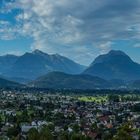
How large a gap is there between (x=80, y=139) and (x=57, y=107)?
113 m

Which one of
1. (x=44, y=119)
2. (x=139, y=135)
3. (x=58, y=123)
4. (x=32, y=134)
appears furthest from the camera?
(x=44, y=119)

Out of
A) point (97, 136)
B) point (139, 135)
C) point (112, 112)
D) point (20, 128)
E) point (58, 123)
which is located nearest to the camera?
point (139, 135)

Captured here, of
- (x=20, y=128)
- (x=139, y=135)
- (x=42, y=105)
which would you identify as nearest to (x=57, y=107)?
(x=42, y=105)

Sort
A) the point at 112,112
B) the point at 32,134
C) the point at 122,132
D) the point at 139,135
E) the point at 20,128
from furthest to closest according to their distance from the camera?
the point at 112,112 → the point at 20,128 → the point at 139,135 → the point at 32,134 → the point at 122,132

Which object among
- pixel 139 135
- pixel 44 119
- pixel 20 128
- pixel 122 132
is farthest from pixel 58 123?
pixel 122 132

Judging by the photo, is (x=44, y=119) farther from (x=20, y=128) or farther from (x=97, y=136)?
(x=97, y=136)

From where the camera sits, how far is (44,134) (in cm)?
7069

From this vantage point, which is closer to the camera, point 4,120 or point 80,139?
point 80,139

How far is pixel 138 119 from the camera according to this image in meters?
142

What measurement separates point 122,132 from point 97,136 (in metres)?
53.5

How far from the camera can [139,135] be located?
3477 inches

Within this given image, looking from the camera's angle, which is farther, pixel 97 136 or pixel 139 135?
pixel 97 136

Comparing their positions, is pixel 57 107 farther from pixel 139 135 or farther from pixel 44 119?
pixel 139 135

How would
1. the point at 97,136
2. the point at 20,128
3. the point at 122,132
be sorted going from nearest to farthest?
the point at 122,132
the point at 97,136
the point at 20,128
